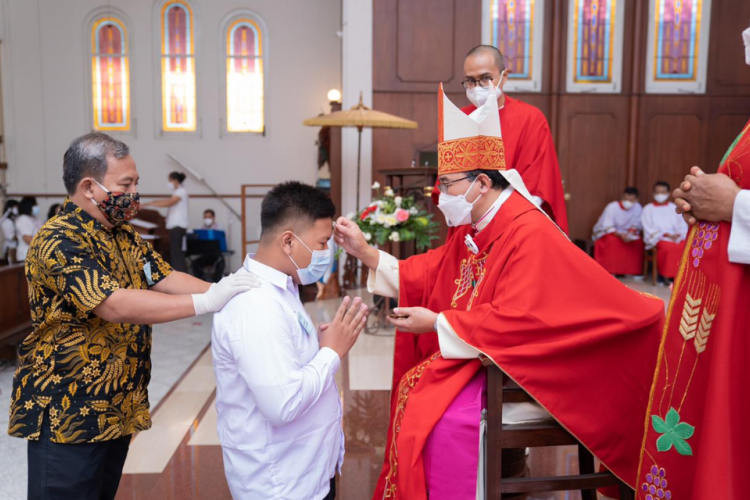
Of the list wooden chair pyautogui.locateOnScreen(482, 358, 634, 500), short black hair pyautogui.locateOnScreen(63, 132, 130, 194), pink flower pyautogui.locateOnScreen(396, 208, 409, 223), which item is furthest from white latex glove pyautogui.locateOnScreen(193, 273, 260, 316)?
pink flower pyautogui.locateOnScreen(396, 208, 409, 223)

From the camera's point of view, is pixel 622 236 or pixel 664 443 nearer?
pixel 664 443

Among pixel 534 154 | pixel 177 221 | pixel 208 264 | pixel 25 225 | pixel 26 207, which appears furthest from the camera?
pixel 208 264

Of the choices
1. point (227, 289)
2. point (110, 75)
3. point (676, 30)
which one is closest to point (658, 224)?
point (676, 30)

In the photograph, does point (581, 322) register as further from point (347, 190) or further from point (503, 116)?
point (347, 190)

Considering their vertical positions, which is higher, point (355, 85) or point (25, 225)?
point (355, 85)

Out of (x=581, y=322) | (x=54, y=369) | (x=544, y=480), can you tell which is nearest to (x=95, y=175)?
(x=54, y=369)

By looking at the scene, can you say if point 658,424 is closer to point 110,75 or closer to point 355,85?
point 355,85

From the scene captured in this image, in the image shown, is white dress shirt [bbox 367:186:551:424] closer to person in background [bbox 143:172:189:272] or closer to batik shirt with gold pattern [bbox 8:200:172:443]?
batik shirt with gold pattern [bbox 8:200:172:443]

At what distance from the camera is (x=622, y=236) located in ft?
26.6

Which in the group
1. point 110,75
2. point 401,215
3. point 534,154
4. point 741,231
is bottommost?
point 401,215

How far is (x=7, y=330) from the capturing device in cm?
468

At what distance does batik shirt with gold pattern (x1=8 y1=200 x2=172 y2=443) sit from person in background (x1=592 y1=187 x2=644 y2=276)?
7420mm

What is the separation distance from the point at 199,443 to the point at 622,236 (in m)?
6.50

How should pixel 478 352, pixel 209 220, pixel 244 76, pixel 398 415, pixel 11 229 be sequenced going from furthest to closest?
pixel 244 76
pixel 209 220
pixel 11 229
pixel 398 415
pixel 478 352
